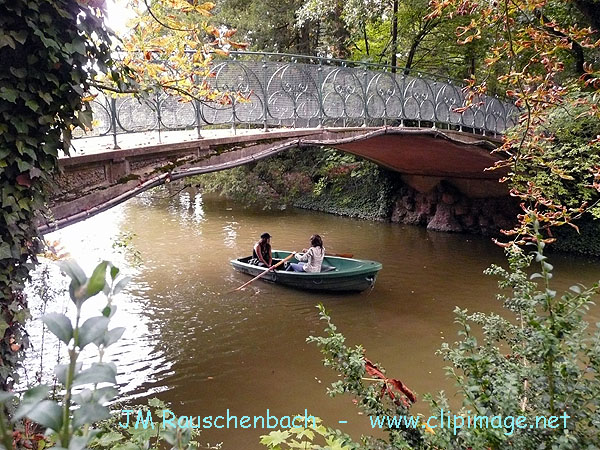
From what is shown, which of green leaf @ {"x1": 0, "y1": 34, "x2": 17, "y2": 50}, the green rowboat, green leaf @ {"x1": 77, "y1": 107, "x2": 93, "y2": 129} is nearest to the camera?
green leaf @ {"x1": 0, "y1": 34, "x2": 17, "y2": 50}

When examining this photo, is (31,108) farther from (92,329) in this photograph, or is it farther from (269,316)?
(269,316)

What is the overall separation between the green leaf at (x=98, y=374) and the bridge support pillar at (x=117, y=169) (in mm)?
4566

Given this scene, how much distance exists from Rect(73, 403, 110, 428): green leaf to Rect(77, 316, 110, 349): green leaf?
0.08 metres

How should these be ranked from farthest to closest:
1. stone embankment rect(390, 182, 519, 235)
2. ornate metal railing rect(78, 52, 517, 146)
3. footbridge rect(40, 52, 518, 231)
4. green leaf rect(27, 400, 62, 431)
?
1. stone embankment rect(390, 182, 519, 235)
2. ornate metal railing rect(78, 52, 517, 146)
3. footbridge rect(40, 52, 518, 231)
4. green leaf rect(27, 400, 62, 431)

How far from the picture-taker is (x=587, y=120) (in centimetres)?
856

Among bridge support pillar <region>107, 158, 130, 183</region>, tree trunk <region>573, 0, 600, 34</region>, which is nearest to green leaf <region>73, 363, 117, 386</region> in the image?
bridge support pillar <region>107, 158, 130, 183</region>

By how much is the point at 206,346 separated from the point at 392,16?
11.7 meters

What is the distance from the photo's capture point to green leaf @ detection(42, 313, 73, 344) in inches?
18.7

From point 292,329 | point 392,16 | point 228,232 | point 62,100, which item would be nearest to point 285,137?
point 292,329

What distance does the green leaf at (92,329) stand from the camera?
1.58 feet

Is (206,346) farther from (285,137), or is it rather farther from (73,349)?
(73,349)

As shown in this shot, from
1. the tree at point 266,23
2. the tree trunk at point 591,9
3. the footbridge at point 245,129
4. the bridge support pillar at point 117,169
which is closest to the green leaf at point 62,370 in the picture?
the footbridge at point 245,129

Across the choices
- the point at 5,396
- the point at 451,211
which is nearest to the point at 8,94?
the point at 5,396

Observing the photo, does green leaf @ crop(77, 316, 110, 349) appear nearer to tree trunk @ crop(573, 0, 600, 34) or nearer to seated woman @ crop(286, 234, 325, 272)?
tree trunk @ crop(573, 0, 600, 34)
